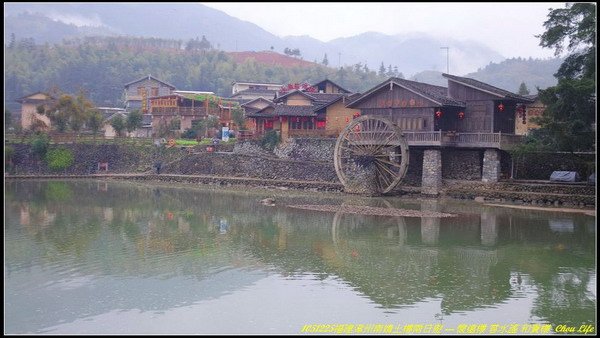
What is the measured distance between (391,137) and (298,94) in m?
16.5

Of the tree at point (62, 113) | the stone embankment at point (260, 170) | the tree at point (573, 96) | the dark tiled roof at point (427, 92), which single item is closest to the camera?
the tree at point (573, 96)

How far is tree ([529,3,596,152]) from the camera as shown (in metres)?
31.5

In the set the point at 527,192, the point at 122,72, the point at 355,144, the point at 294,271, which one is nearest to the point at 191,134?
the point at 355,144

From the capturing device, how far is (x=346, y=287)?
19812 millimetres

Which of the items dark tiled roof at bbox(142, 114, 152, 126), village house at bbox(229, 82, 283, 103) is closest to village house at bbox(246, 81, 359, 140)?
dark tiled roof at bbox(142, 114, 152, 126)

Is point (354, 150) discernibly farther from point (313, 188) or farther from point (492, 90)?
point (492, 90)

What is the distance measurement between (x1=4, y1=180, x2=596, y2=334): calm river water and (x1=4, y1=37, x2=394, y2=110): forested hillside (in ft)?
216

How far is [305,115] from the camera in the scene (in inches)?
2045

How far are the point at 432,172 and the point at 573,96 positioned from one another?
33.9 ft

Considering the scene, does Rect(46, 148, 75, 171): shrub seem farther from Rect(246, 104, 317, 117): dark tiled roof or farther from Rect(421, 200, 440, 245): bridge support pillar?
Rect(421, 200, 440, 245): bridge support pillar

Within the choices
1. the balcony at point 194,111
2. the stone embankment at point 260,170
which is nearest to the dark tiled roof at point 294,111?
the stone embankment at point 260,170

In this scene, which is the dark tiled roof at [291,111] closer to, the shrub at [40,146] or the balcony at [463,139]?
the balcony at [463,139]

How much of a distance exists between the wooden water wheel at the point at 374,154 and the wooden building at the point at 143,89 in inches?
1690

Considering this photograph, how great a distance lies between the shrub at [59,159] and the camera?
186 feet
